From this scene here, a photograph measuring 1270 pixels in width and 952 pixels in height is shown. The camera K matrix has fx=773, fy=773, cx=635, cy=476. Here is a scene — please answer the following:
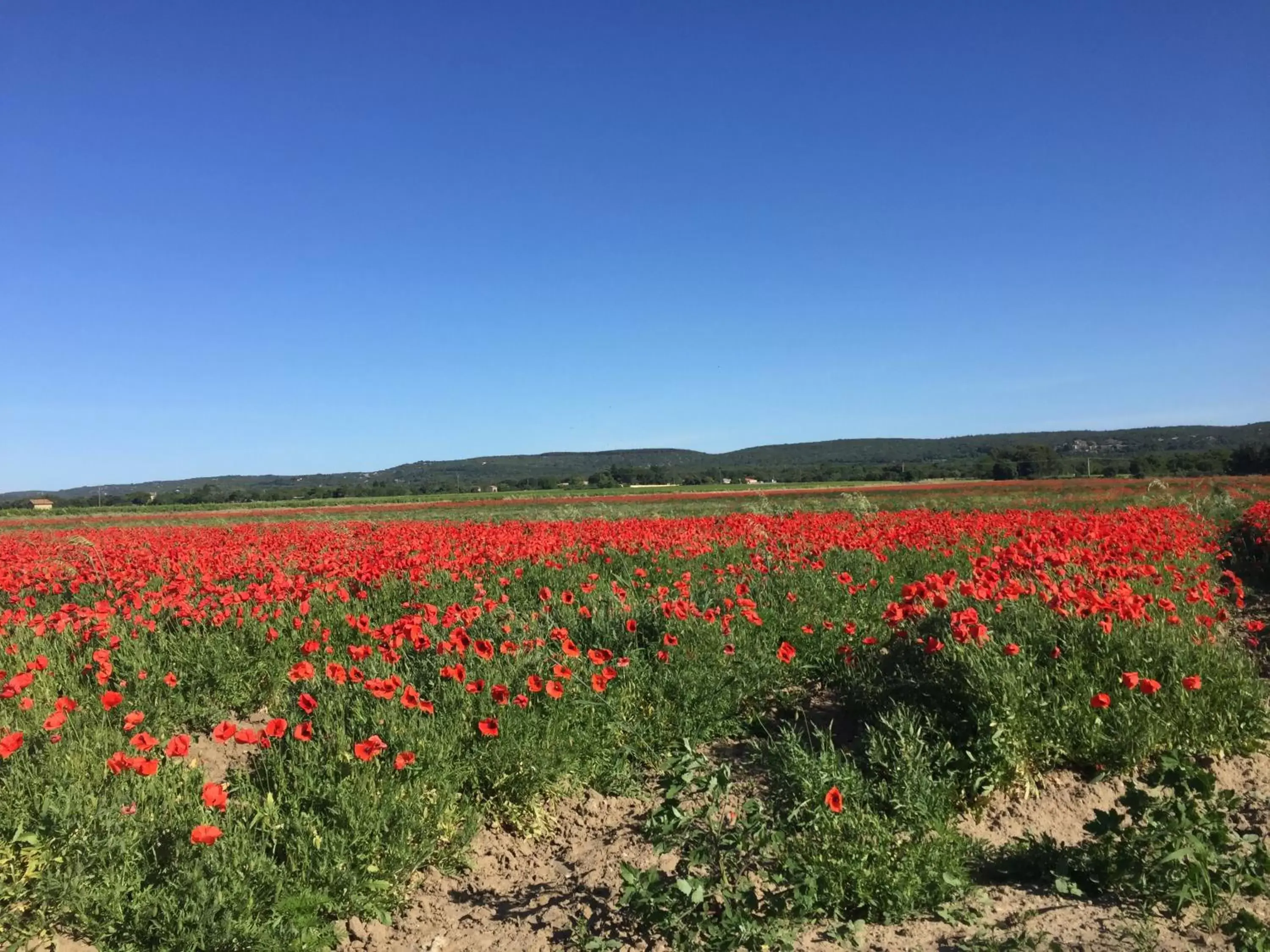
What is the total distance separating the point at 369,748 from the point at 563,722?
115 centimetres

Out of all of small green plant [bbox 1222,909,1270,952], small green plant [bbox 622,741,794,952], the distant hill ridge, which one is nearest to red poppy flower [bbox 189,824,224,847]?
small green plant [bbox 622,741,794,952]

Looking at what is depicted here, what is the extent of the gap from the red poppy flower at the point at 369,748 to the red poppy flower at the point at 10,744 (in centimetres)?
142

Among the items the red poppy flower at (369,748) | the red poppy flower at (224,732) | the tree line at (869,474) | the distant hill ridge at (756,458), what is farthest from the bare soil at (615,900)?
the distant hill ridge at (756,458)

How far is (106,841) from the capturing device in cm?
298

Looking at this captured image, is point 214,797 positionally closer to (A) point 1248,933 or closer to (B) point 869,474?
(A) point 1248,933

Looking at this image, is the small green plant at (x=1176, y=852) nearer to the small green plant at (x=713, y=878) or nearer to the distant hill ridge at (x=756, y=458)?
the small green plant at (x=713, y=878)

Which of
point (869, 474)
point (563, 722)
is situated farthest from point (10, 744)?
point (869, 474)

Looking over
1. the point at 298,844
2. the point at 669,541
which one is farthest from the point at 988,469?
the point at 298,844

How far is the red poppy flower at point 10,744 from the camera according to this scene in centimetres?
331

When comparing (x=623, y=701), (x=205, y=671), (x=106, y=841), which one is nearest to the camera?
(x=106, y=841)

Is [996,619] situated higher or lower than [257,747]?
higher

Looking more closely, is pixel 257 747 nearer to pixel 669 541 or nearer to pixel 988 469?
pixel 669 541

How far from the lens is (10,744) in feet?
11.0

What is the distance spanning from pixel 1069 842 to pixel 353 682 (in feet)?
12.6
